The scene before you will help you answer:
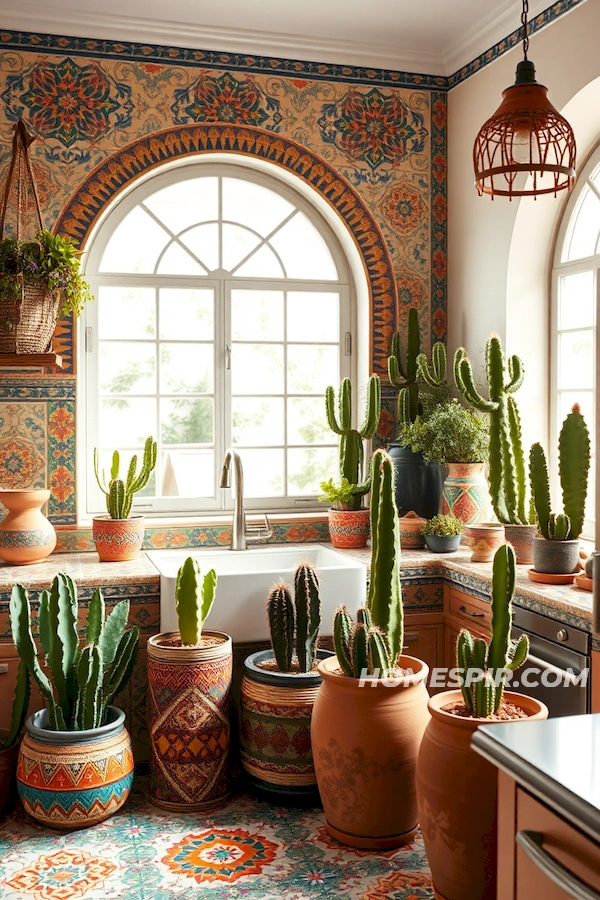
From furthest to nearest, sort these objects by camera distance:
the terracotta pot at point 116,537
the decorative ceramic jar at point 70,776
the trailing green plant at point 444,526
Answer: the trailing green plant at point 444,526 < the terracotta pot at point 116,537 < the decorative ceramic jar at point 70,776

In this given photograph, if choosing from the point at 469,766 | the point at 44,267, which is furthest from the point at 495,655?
the point at 44,267

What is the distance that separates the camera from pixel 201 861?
9.34 feet

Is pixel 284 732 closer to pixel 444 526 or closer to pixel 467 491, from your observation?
pixel 444 526

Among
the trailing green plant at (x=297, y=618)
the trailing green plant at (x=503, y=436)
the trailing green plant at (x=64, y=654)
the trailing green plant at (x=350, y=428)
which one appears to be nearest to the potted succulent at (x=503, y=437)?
the trailing green plant at (x=503, y=436)

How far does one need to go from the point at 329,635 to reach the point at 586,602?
112 cm

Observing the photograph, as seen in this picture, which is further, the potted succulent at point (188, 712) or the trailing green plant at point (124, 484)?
the trailing green plant at point (124, 484)

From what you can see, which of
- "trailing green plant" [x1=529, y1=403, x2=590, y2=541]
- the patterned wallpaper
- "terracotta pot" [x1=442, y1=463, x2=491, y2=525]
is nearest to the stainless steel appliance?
"trailing green plant" [x1=529, y1=403, x2=590, y2=541]

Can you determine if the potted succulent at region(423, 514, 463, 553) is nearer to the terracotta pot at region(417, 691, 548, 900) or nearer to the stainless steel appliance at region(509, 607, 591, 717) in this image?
the stainless steel appliance at region(509, 607, 591, 717)

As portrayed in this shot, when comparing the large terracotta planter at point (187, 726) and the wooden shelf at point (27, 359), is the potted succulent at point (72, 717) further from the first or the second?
the wooden shelf at point (27, 359)

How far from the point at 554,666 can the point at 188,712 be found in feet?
4.26

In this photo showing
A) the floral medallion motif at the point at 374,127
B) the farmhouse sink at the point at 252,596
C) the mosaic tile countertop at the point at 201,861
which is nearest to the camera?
the mosaic tile countertop at the point at 201,861

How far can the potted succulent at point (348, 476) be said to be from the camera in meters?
4.13

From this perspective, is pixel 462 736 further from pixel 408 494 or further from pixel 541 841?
pixel 408 494

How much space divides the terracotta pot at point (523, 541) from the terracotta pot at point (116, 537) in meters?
1.57
